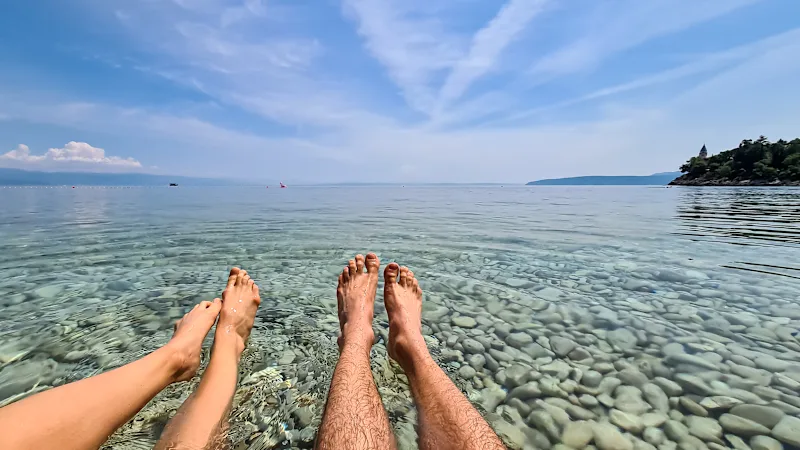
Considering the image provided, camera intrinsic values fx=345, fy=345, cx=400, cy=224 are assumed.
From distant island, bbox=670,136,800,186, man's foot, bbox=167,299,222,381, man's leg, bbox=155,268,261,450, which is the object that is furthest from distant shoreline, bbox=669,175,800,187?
man's foot, bbox=167,299,222,381

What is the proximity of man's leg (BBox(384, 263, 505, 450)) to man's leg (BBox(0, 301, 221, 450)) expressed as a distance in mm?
1400

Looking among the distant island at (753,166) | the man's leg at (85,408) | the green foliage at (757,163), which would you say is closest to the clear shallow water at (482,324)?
the man's leg at (85,408)

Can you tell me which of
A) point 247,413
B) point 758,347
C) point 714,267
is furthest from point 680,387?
point 714,267

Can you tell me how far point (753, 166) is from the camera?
79.5m

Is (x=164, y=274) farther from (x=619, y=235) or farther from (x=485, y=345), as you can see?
(x=619, y=235)

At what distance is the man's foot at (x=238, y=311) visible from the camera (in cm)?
273

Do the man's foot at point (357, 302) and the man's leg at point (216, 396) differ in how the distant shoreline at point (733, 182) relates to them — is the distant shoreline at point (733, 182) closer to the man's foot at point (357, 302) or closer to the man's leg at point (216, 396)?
the man's foot at point (357, 302)

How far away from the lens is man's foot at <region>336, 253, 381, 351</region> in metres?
2.70

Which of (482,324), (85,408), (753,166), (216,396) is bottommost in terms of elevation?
(482,324)

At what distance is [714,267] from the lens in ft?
16.3

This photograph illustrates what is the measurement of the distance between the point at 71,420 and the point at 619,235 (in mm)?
9362

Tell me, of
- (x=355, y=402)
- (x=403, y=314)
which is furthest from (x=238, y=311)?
(x=355, y=402)

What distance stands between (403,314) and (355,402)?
1.35 m

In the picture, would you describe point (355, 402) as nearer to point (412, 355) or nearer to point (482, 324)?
point (412, 355)
